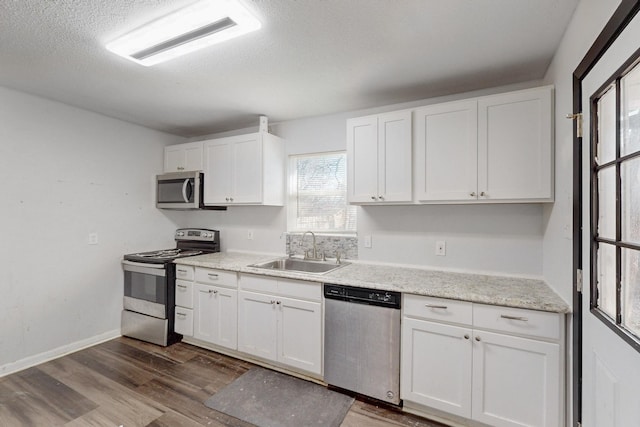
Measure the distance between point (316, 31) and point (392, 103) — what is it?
1.28m

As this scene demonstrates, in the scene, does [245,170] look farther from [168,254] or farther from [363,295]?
[363,295]

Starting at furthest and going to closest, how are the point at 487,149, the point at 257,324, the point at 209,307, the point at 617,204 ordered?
the point at 209,307 < the point at 257,324 < the point at 487,149 < the point at 617,204

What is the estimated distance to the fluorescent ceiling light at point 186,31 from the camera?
1.48m

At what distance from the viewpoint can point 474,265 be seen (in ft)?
7.98

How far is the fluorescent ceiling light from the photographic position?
A: 148 cm

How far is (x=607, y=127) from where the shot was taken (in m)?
1.21

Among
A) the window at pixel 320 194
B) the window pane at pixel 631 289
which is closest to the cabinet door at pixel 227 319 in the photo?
the window at pixel 320 194

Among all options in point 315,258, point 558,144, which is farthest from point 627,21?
point 315,258

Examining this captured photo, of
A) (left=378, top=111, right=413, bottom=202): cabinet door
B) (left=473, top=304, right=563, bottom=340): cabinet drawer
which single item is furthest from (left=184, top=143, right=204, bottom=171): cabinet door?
(left=473, top=304, right=563, bottom=340): cabinet drawer

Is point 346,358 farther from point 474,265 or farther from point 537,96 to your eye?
point 537,96

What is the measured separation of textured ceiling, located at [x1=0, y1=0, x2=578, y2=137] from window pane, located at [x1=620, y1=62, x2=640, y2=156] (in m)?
0.70

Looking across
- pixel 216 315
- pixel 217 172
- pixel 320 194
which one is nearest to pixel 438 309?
pixel 320 194

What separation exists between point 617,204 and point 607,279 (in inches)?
12.6

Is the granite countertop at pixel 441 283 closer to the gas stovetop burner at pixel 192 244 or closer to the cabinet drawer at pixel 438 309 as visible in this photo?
the cabinet drawer at pixel 438 309
